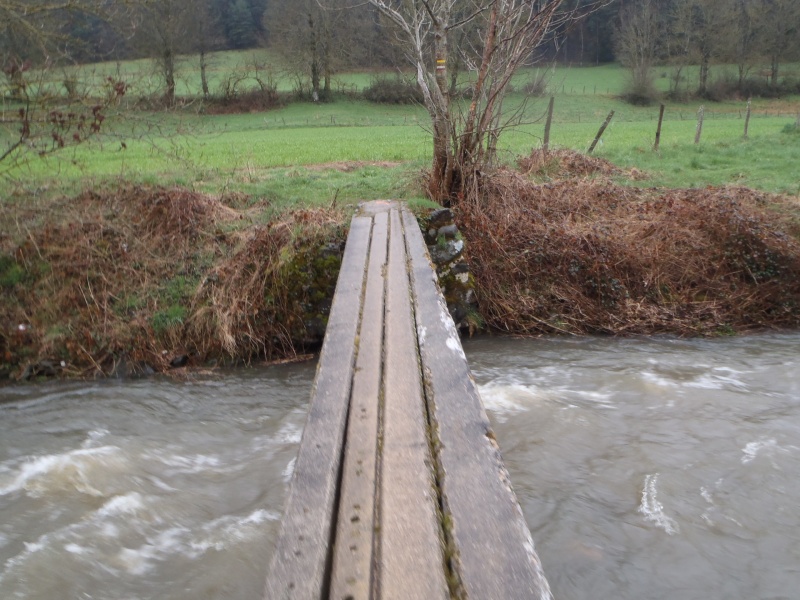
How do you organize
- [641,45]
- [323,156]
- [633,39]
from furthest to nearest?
[633,39] < [641,45] < [323,156]

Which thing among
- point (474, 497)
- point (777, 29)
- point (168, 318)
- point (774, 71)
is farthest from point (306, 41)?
point (474, 497)

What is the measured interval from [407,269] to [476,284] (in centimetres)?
304

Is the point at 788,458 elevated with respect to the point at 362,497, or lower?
lower

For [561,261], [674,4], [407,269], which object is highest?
[674,4]

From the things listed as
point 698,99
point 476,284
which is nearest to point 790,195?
point 476,284

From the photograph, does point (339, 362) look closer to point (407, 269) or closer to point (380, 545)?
point (380, 545)

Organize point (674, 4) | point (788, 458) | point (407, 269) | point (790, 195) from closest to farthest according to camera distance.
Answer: point (788, 458) < point (407, 269) < point (790, 195) < point (674, 4)

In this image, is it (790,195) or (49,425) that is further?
(790,195)

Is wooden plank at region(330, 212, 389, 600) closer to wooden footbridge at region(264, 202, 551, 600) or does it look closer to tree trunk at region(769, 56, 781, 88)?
wooden footbridge at region(264, 202, 551, 600)

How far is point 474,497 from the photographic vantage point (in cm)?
226

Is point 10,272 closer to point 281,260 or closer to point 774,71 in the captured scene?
point 281,260

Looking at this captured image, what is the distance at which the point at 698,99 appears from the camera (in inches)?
1881

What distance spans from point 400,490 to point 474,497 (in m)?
0.28

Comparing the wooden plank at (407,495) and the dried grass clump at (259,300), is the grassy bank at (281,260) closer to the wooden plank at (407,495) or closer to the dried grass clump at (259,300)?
the dried grass clump at (259,300)
